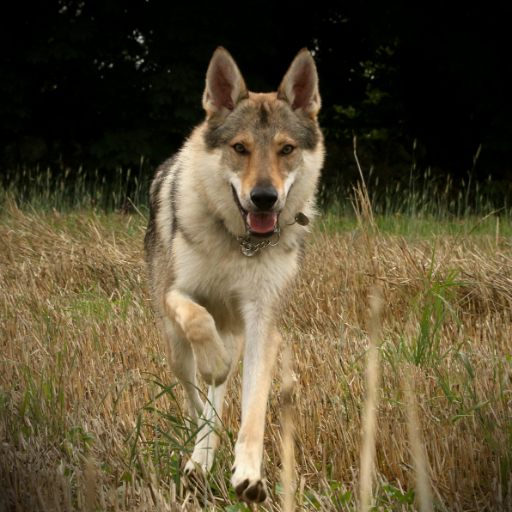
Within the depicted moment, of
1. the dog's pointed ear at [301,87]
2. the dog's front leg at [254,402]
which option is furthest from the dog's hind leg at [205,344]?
the dog's pointed ear at [301,87]

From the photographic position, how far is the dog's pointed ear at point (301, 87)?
12.0 feet

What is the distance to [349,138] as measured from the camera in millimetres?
15422

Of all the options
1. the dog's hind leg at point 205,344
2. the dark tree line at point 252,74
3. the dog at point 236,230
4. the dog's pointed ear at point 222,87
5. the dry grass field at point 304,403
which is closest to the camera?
the dry grass field at point 304,403

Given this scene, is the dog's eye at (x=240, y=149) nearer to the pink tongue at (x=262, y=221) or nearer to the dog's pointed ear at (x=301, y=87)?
the pink tongue at (x=262, y=221)

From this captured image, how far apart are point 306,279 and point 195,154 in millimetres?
2266

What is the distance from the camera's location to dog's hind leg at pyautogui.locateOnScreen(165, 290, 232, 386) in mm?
2709

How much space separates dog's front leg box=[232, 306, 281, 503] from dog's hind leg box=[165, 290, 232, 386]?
0.18 metres

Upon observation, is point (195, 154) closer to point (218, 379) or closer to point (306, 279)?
point (218, 379)

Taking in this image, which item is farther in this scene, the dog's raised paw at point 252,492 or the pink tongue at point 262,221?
the pink tongue at point 262,221

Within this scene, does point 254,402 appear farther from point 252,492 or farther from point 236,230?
point 236,230

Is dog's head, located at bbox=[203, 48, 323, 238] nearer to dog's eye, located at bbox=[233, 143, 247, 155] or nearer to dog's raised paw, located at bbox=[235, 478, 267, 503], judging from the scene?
dog's eye, located at bbox=[233, 143, 247, 155]

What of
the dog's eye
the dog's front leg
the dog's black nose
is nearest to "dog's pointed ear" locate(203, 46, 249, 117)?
the dog's eye

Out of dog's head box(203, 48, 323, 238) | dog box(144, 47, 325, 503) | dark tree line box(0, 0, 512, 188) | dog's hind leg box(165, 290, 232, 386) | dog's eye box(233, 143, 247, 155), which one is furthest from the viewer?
dark tree line box(0, 0, 512, 188)

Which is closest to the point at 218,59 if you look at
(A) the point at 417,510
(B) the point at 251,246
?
(B) the point at 251,246
